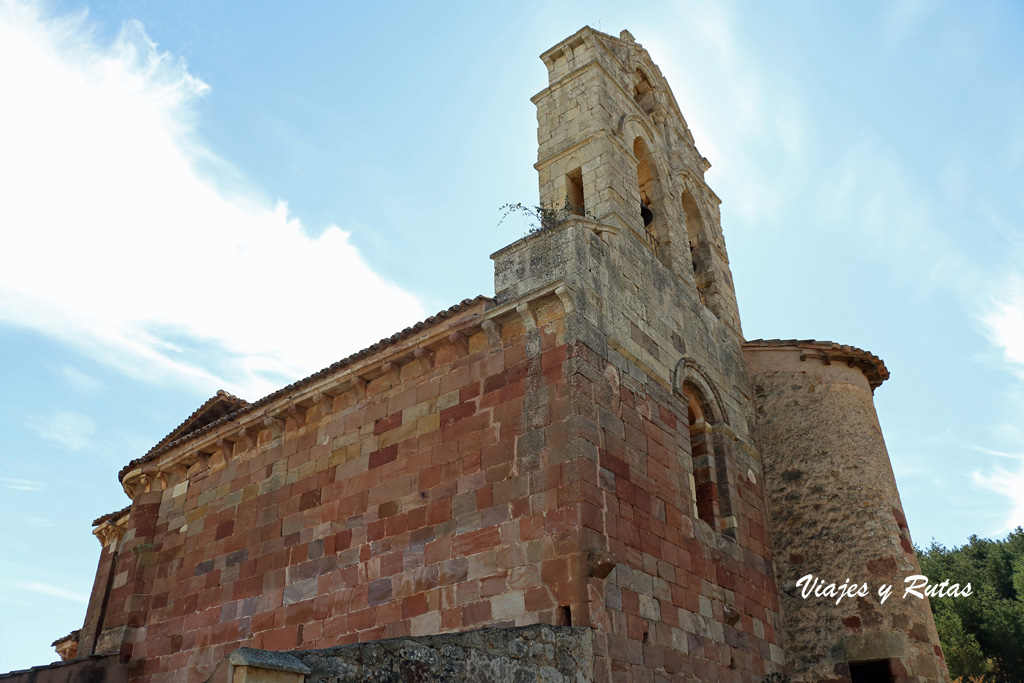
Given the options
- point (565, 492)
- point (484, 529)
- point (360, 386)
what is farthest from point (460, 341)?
point (565, 492)

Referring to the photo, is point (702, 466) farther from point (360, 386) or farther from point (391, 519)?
point (360, 386)

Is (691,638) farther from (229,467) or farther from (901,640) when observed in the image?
(229,467)

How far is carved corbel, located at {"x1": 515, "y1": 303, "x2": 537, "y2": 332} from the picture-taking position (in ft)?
25.9

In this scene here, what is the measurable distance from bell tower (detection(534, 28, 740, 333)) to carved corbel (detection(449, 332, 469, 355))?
7.35ft

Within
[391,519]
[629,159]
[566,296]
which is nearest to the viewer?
[566,296]

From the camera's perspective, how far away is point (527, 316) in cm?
792

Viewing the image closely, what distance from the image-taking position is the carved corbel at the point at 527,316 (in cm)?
790

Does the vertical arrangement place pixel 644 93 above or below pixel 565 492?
above

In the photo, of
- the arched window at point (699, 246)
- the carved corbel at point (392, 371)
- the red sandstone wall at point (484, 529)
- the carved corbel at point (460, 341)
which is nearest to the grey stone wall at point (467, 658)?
the red sandstone wall at point (484, 529)

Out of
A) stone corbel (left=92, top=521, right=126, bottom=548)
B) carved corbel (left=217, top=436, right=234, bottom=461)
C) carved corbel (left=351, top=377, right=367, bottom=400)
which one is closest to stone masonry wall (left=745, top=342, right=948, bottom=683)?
carved corbel (left=351, top=377, right=367, bottom=400)

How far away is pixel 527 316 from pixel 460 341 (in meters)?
0.96

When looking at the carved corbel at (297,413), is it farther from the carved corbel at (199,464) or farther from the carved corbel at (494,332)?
the carved corbel at (494,332)

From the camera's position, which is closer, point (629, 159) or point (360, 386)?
point (360, 386)

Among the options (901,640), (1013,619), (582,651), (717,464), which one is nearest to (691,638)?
(582,651)
